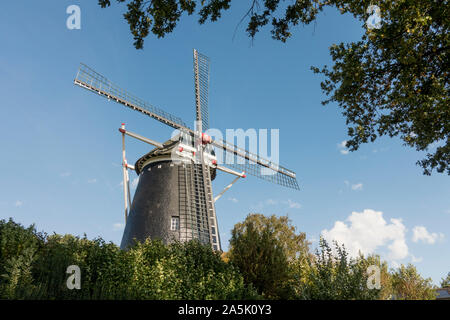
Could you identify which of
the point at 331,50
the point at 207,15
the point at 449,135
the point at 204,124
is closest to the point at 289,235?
the point at 204,124

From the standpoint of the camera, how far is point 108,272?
34.3 ft

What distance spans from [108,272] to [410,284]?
25874mm

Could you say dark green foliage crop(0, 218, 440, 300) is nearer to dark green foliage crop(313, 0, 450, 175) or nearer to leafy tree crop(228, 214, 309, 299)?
leafy tree crop(228, 214, 309, 299)

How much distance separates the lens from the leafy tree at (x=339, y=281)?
7773 mm

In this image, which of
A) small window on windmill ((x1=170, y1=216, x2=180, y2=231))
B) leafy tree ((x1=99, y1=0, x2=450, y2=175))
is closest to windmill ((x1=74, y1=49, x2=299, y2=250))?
small window on windmill ((x1=170, y1=216, x2=180, y2=231))

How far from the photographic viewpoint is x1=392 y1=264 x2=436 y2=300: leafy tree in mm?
24000

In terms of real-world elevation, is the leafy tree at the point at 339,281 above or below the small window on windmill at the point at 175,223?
below

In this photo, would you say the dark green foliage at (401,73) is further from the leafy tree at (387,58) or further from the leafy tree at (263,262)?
the leafy tree at (263,262)

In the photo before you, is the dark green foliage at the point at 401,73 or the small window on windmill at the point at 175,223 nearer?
the dark green foliage at the point at 401,73

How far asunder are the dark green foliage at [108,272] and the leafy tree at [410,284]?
67.7ft

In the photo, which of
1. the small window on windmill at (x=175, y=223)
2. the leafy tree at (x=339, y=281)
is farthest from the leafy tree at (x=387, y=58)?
the small window on windmill at (x=175, y=223)

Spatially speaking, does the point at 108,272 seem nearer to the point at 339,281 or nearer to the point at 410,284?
the point at 339,281

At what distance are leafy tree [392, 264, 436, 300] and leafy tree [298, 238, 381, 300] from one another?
19.4m
